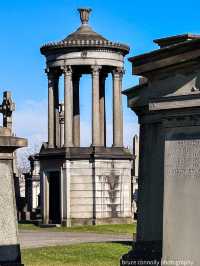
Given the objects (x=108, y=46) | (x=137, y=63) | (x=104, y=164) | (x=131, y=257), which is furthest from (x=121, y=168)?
(x=137, y=63)

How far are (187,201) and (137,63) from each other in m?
1.53

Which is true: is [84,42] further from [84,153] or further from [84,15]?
[84,153]

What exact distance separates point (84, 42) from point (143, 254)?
25.9 m

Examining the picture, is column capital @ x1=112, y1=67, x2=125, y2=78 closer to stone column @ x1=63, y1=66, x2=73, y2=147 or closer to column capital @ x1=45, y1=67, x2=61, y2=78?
stone column @ x1=63, y1=66, x2=73, y2=147

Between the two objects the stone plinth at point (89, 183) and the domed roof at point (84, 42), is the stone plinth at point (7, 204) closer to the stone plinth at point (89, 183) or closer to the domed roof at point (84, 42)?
the stone plinth at point (89, 183)

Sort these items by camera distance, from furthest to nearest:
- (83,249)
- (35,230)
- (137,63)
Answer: (35,230), (83,249), (137,63)

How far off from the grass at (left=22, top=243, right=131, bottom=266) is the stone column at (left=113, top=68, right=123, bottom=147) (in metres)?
15.3

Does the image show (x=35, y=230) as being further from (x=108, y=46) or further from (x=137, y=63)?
(x=137, y=63)

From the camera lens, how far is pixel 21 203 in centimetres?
4234

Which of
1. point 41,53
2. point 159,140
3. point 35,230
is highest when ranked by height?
point 41,53

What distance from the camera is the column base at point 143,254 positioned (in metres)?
10.3

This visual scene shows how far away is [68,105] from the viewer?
3634cm

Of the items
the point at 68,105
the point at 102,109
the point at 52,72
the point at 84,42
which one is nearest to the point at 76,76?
the point at 52,72

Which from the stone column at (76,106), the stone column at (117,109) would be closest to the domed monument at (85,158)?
the stone column at (117,109)
